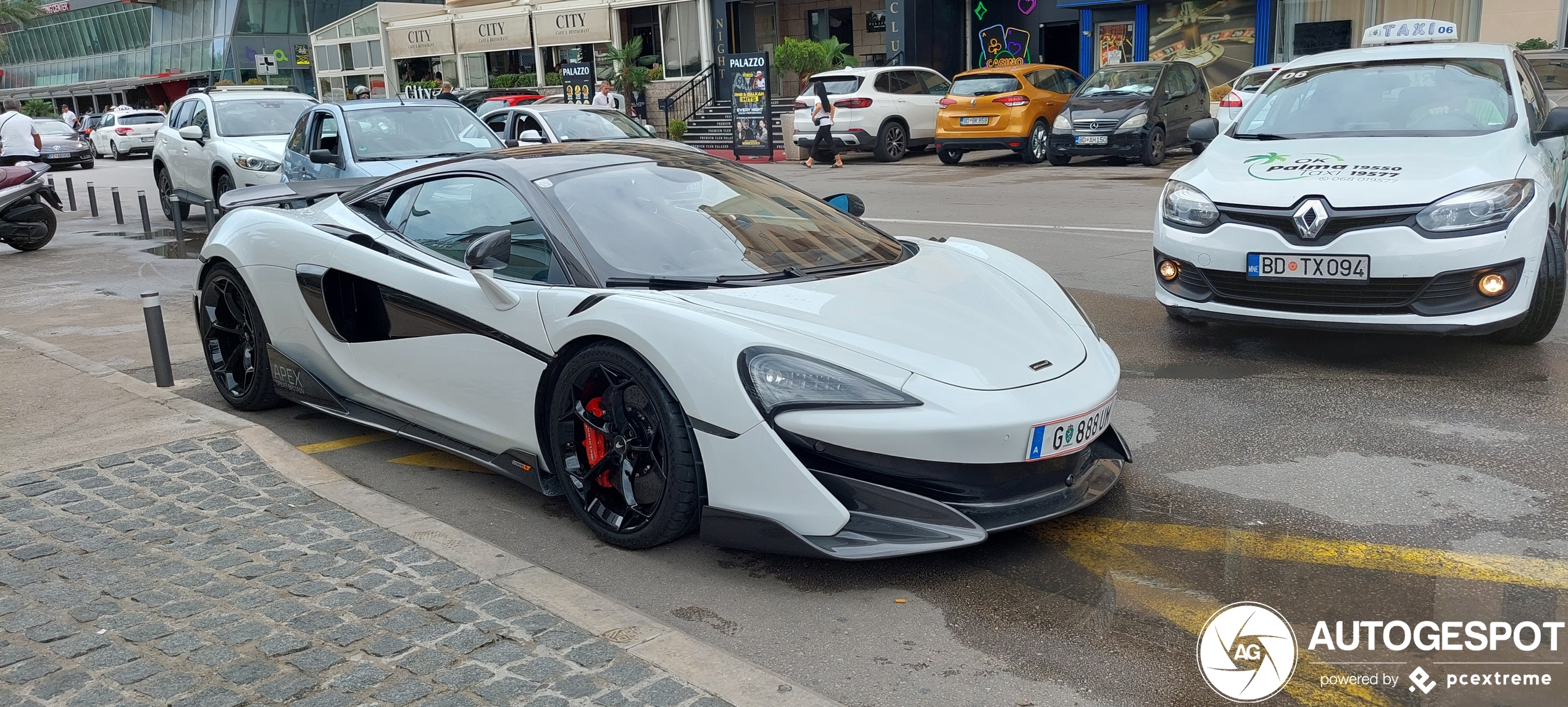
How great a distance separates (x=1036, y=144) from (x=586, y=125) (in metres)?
8.66

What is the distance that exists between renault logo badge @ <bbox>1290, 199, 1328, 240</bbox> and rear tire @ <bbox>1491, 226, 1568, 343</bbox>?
3.49ft

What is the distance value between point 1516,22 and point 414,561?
2281 cm

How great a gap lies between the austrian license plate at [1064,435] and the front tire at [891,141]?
18927 millimetres

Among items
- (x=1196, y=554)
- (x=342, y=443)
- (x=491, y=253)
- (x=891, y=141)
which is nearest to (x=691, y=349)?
(x=491, y=253)

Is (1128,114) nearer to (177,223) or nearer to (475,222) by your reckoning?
(177,223)

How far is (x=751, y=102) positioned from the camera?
25.3 metres

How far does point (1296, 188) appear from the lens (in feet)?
18.8

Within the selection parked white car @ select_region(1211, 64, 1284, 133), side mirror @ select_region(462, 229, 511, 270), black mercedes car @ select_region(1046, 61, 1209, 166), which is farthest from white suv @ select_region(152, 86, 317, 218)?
parked white car @ select_region(1211, 64, 1284, 133)

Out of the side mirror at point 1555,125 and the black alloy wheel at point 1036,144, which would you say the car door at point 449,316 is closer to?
the side mirror at point 1555,125

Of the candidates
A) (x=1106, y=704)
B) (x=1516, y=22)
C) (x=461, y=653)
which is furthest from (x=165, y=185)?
(x=1516, y=22)

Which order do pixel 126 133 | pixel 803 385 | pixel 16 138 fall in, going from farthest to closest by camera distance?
1. pixel 126 133
2. pixel 16 138
3. pixel 803 385

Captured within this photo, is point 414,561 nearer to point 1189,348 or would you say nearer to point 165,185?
point 1189,348

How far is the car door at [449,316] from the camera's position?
13.9ft

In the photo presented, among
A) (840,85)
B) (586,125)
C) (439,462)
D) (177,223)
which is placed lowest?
(439,462)
